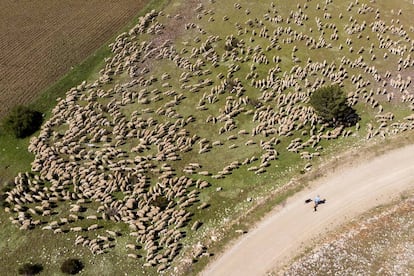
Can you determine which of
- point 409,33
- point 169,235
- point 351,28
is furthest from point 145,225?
point 409,33

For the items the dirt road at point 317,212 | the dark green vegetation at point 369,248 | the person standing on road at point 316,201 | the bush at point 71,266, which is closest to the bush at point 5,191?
the bush at point 71,266

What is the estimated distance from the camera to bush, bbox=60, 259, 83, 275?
1747 inches

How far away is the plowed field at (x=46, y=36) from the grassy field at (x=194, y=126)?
3.80 metres

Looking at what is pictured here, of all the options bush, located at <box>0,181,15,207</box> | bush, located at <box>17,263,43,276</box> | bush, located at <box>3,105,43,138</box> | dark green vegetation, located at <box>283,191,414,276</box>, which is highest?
bush, located at <box>3,105,43,138</box>

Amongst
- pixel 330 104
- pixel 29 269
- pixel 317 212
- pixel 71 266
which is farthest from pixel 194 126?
pixel 29 269

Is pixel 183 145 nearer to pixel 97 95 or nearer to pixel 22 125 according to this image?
pixel 97 95

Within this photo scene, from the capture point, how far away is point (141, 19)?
7262 centimetres

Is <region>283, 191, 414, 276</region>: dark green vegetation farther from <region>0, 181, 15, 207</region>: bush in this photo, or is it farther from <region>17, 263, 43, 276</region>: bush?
<region>0, 181, 15, 207</region>: bush

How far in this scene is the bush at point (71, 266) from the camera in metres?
44.4

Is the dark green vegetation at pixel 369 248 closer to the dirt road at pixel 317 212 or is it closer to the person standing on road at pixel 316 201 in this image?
the dirt road at pixel 317 212

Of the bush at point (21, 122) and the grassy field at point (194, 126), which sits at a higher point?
the bush at point (21, 122)

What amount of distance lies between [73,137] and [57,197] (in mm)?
9199

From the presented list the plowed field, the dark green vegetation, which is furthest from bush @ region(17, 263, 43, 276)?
the dark green vegetation

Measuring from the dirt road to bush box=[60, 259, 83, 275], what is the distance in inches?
544
